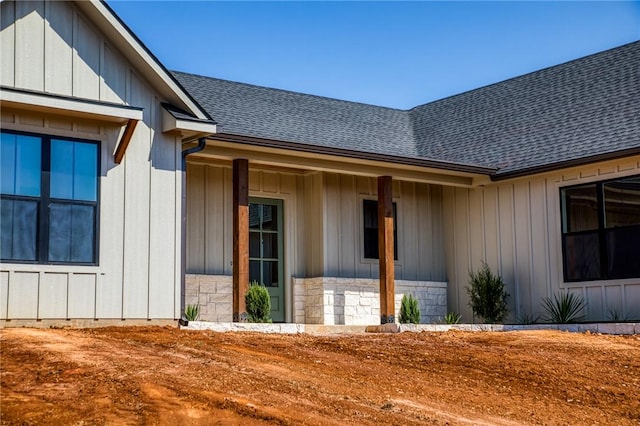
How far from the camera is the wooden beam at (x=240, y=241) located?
1426 centimetres

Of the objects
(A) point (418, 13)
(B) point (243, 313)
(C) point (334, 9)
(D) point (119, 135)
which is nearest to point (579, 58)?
(A) point (418, 13)

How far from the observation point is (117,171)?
12070 mm

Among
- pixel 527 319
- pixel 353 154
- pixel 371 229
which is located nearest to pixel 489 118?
pixel 371 229

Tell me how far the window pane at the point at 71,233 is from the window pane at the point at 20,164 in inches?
15.8

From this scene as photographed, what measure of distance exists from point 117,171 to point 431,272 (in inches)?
327

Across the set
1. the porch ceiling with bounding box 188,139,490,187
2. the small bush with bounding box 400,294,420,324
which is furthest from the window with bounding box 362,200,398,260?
the porch ceiling with bounding box 188,139,490,187

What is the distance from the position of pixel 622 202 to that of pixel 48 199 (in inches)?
390

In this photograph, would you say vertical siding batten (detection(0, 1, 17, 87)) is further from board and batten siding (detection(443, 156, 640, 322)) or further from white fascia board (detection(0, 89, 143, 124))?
board and batten siding (detection(443, 156, 640, 322))

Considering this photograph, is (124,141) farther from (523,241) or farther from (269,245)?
(523,241)

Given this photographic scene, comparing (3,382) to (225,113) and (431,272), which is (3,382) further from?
(431,272)

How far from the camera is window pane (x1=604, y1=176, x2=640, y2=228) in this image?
51.1 feet

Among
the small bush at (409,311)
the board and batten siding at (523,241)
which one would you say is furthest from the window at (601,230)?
the small bush at (409,311)

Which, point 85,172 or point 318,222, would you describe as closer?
point 85,172

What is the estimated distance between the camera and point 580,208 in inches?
649
